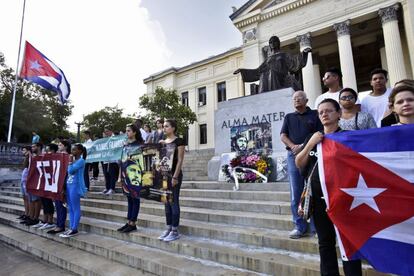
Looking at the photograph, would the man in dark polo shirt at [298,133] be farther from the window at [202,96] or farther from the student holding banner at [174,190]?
the window at [202,96]

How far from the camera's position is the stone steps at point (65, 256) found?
3.46 meters

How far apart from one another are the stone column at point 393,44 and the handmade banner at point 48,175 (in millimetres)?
18998

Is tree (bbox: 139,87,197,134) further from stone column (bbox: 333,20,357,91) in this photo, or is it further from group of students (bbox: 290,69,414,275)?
group of students (bbox: 290,69,414,275)

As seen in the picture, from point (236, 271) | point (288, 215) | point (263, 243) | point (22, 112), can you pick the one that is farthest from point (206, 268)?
point (22, 112)

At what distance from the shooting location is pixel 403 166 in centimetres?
196

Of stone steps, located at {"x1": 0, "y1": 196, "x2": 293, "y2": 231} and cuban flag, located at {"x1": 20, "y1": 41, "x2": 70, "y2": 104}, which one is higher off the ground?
cuban flag, located at {"x1": 20, "y1": 41, "x2": 70, "y2": 104}

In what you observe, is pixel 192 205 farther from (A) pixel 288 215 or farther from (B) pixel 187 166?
(B) pixel 187 166

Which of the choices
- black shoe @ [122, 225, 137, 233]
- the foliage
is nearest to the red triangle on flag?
black shoe @ [122, 225, 137, 233]

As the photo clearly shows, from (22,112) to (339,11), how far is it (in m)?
29.5

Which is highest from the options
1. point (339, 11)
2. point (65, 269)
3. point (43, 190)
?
point (339, 11)

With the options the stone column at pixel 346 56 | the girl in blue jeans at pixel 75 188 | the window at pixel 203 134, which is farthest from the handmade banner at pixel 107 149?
the window at pixel 203 134

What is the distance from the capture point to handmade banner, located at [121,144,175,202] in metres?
4.05

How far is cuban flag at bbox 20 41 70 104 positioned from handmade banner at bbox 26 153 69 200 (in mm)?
7565

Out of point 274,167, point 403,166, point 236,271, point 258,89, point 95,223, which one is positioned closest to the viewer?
point 403,166
